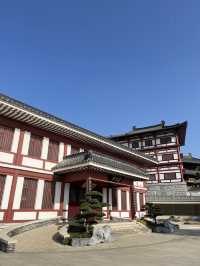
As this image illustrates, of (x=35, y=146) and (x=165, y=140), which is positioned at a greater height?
(x=165, y=140)

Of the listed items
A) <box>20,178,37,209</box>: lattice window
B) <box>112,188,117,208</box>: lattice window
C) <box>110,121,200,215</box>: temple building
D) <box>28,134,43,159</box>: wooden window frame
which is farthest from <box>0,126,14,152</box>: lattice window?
<box>110,121,200,215</box>: temple building

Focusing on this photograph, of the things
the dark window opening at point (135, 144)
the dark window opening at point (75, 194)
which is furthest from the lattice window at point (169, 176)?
the dark window opening at point (75, 194)

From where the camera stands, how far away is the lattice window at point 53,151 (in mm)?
16969

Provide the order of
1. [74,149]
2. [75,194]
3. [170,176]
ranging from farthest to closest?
[170,176], [74,149], [75,194]

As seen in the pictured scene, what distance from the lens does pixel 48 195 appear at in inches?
630

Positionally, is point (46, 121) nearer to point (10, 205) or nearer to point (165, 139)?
point (10, 205)

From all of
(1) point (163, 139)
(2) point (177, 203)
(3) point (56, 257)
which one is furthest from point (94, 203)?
(1) point (163, 139)

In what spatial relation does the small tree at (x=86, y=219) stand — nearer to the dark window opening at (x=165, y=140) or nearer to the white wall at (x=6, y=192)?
the white wall at (x=6, y=192)

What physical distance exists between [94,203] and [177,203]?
1058 inches

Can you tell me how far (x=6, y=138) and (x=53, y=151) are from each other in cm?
379

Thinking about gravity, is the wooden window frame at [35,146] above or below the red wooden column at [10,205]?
above

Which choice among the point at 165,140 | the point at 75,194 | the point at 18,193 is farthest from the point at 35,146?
the point at 165,140

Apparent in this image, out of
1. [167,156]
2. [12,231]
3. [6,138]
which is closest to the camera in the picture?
[12,231]

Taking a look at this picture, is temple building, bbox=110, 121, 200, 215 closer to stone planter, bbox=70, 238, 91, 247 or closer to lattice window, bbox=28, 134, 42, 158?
lattice window, bbox=28, 134, 42, 158
